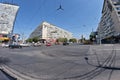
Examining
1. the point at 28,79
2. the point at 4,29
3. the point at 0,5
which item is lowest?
the point at 28,79

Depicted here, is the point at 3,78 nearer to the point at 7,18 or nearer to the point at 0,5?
the point at 0,5

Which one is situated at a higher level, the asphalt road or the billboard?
the billboard

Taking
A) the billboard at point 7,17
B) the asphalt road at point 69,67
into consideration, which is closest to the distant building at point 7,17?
the billboard at point 7,17

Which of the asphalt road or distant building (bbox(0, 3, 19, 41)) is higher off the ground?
distant building (bbox(0, 3, 19, 41))

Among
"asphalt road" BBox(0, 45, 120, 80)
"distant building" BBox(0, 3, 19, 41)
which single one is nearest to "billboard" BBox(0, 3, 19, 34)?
"distant building" BBox(0, 3, 19, 41)

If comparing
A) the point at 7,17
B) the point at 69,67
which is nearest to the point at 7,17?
the point at 7,17

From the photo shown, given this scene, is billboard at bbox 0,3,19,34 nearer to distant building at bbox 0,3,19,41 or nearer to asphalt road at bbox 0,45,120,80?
distant building at bbox 0,3,19,41

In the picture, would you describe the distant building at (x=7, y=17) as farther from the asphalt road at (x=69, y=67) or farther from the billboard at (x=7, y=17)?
the asphalt road at (x=69, y=67)

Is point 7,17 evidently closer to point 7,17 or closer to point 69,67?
point 7,17

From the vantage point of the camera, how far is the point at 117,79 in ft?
27.9

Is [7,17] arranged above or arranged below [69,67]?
above

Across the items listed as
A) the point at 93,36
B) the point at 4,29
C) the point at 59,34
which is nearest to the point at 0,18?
the point at 4,29

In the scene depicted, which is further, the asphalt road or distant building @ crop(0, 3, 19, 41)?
distant building @ crop(0, 3, 19, 41)

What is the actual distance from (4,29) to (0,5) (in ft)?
30.0
